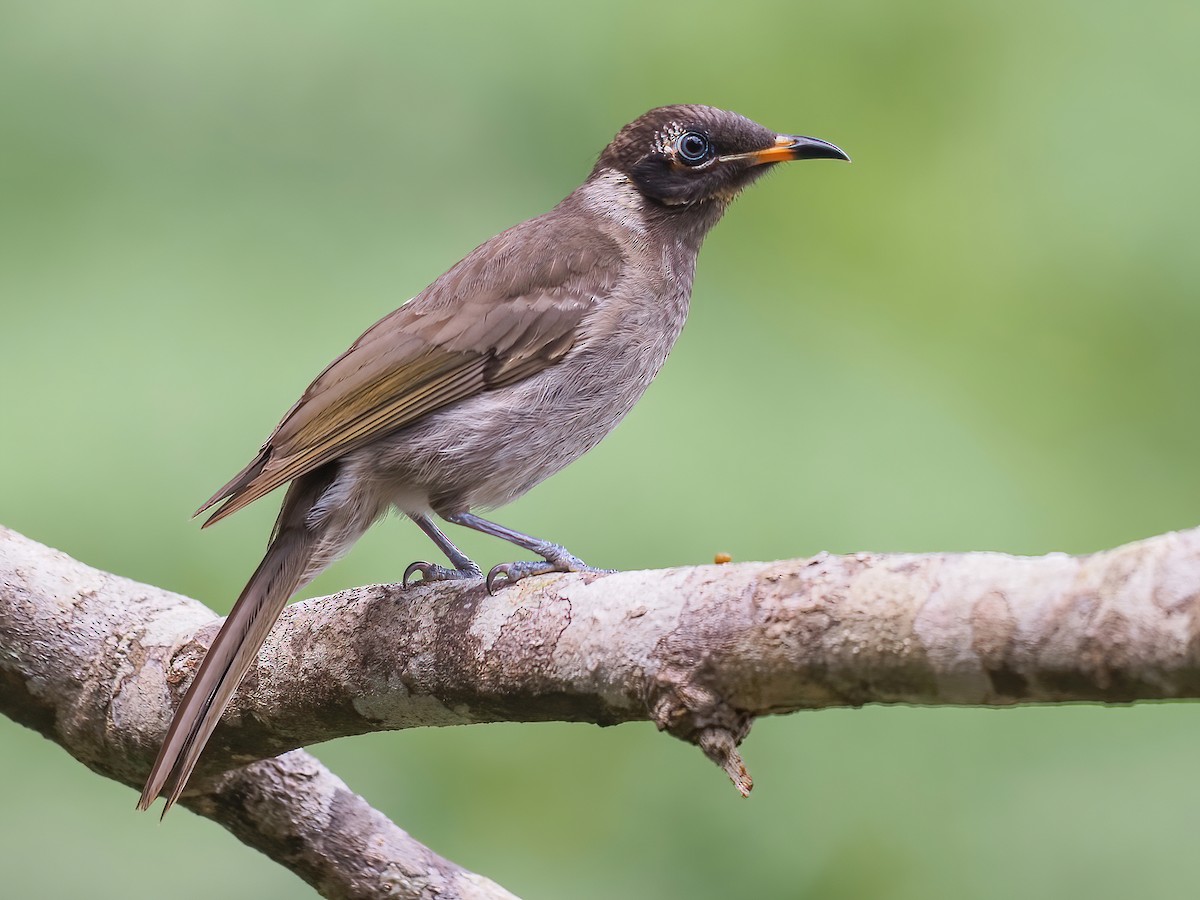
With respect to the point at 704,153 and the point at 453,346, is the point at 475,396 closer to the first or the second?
the point at 453,346

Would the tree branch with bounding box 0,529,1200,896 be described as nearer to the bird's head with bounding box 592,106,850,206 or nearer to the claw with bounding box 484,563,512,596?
the claw with bounding box 484,563,512,596

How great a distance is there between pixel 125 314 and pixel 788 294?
2.56 m

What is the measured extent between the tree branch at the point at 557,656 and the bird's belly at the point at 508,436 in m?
0.47

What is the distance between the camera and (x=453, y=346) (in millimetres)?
3543

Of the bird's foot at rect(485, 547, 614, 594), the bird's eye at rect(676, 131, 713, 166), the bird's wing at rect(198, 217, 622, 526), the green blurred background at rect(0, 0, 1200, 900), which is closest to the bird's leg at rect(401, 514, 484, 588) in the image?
the bird's foot at rect(485, 547, 614, 594)

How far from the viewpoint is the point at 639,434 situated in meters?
4.90

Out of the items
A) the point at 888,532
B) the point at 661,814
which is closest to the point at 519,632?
the point at 661,814

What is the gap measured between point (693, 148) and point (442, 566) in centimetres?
149

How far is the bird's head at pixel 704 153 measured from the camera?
410cm

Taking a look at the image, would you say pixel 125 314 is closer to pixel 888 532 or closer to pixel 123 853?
pixel 123 853

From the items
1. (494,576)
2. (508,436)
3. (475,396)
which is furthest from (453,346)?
(494,576)

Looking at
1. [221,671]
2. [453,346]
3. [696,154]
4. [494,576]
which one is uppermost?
[696,154]

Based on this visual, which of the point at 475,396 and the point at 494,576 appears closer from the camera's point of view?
the point at 494,576

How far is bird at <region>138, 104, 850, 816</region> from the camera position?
3342 mm
